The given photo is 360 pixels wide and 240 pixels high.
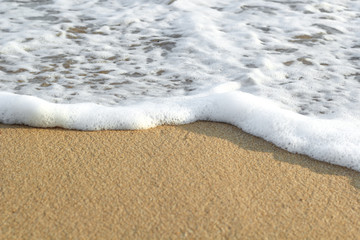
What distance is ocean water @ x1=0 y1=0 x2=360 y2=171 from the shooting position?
235 centimetres

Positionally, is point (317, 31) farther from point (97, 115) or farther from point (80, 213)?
point (80, 213)

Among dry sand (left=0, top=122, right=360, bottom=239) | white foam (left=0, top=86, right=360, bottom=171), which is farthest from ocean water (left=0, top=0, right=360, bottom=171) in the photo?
dry sand (left=0, top=122, right=360, bottom=239)

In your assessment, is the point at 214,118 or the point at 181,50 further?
the point at 181,50

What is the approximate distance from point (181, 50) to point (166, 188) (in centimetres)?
188

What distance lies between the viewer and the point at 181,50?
3535 millimetres

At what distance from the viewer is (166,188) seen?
1.84m

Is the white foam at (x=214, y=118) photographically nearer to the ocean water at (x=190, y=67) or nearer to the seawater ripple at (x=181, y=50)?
the ocean water at (x=190, y=67)

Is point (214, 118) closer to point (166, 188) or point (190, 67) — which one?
point (166, 188)

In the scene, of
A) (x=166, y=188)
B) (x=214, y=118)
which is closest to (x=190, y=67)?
(x=214, y=118)

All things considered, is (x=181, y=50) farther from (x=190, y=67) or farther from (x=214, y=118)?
(x=214, y=118)

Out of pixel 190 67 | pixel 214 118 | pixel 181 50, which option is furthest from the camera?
pixel 181 50

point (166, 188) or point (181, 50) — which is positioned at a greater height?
point (166, 188)

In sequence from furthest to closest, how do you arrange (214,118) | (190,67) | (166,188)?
(190,67) < (214,118) < (166,188)

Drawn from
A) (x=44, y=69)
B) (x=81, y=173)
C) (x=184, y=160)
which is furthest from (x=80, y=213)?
(x=44, y=69)
